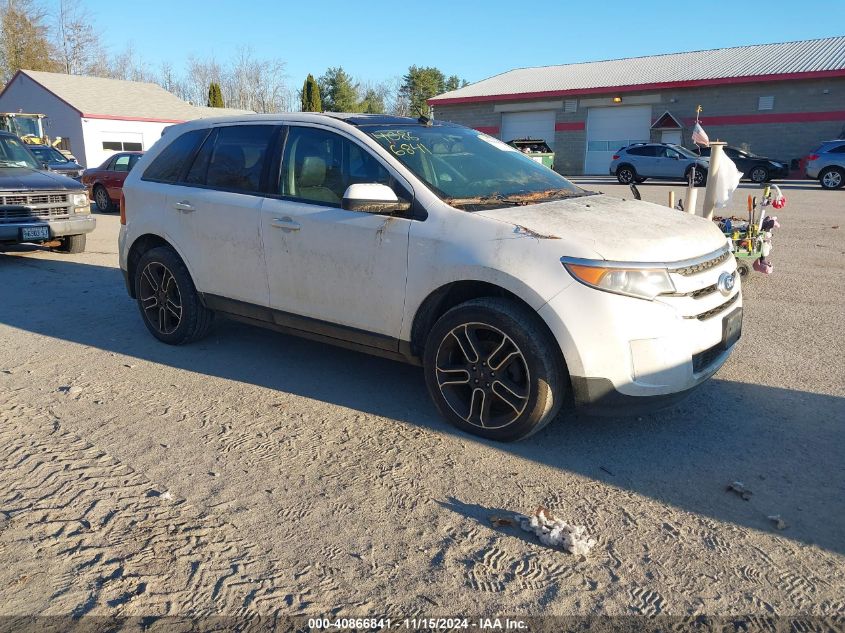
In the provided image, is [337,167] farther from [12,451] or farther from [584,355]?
[12,451]

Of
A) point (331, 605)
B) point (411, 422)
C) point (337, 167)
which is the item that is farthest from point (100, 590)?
point (337, 167)

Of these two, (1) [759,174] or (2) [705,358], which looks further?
(1) [759,174]

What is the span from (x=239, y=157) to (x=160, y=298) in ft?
4.72

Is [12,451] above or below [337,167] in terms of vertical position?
below

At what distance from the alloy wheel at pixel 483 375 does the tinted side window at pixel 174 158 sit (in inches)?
116

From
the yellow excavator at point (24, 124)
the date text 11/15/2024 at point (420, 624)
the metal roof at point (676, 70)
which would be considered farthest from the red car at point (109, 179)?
the metal roof at point (676, 70)

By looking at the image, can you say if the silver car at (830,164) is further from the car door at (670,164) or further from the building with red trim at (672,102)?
the building with red trim at (672,102)

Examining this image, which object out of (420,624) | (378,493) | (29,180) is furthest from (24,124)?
(420,624)

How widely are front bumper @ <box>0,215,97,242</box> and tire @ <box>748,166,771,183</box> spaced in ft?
79.7

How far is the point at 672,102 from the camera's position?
113 feet

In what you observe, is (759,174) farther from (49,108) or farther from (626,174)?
(49,108)

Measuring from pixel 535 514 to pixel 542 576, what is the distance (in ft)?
1.39

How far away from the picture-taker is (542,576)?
2.76 meters

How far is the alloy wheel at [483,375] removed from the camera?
3.79 metres
